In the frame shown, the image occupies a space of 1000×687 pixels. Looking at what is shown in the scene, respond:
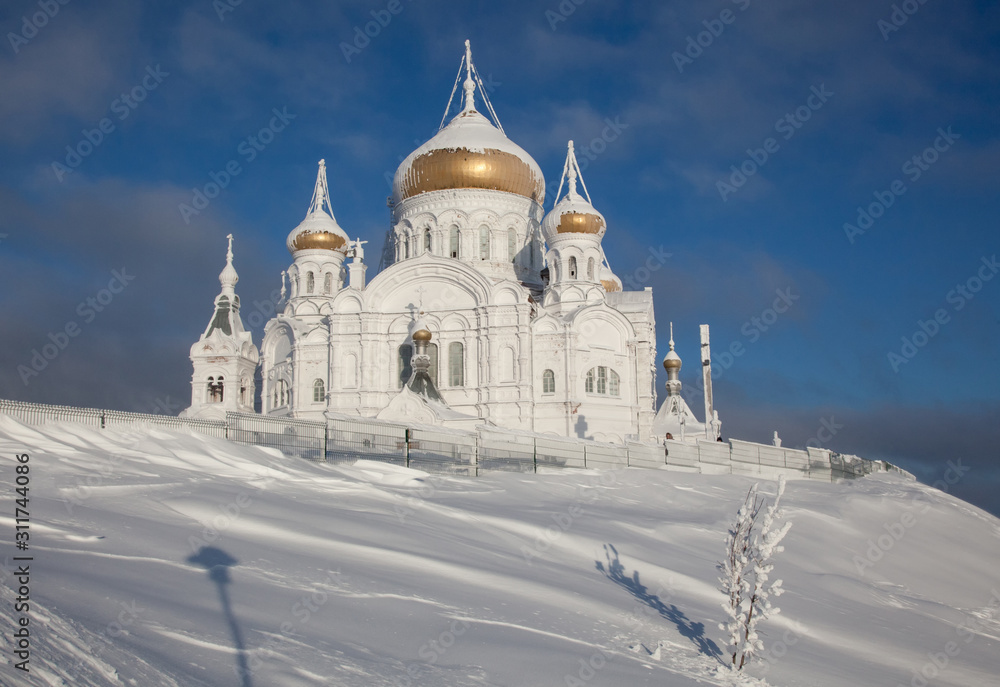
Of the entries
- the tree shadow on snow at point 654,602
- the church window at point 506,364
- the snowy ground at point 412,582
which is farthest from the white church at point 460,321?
the tree shadow on snow at point 654,602

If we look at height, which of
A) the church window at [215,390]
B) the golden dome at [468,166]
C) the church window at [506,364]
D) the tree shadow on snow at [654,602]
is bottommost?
the tree shadow on snow at [654,602]

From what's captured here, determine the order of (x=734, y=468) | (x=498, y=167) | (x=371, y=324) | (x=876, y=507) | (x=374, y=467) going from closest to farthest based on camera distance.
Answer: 1. (x=374, y=467)
2. (x=876, y=507)
3. (x=734, y=468)
4. (x=371, y=324)
5. (x=498, y=167)

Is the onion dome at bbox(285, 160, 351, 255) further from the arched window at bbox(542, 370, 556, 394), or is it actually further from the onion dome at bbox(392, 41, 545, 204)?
the arched window at bbox(542, 370, 556, 394)

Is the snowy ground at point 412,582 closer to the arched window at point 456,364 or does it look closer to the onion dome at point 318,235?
the arched window at point 456,364

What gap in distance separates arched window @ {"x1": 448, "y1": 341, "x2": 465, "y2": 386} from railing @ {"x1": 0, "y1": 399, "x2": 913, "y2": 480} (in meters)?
11.2

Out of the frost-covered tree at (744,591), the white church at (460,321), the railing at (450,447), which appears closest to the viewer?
the frost-covered tree at (744,591)

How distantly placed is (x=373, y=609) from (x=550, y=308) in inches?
1087

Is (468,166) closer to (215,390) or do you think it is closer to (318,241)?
(318,241)

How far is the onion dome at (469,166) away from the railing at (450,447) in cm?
1810

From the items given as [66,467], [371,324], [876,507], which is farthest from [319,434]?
[371,324]

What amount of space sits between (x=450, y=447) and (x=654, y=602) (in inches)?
353

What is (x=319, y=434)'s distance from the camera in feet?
56.0

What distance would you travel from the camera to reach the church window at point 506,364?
3209cm

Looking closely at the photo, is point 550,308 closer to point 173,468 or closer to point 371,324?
point 371,324
